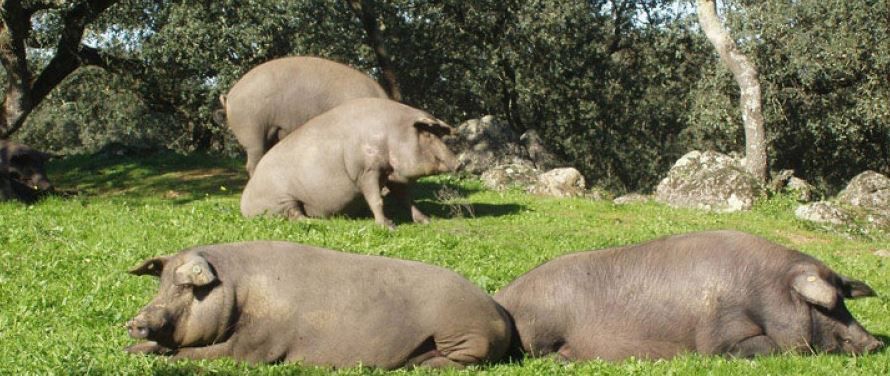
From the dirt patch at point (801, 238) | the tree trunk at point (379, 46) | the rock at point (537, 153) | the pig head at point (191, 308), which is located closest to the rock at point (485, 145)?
the rock at point (537, 153)

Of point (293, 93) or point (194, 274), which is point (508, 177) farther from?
point (194, 274)

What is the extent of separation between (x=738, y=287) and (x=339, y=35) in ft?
68.7

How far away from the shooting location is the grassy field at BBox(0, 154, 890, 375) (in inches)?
331

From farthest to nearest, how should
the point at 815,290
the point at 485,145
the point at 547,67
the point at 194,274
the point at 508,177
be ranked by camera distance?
1. the point at 547,67
2. the point at 485,145
3. the point at 508,177
4. the point at 815,290
5. the point at 194,274

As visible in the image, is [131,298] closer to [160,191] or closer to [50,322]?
[50,322]

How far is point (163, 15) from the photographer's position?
2695 centimetres

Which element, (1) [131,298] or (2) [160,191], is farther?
(2) [160,191]

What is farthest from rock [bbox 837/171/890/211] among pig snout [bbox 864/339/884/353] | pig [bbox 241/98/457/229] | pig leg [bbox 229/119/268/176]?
pig snout [bbox 864/339/884/353]

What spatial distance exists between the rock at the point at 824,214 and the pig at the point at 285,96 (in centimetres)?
808

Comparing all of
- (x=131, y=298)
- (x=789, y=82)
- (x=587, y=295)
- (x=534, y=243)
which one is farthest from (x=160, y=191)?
(x=789, y=82)

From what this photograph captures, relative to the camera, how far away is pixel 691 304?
30.0 ft

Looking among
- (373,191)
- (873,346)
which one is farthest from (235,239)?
(873,346)

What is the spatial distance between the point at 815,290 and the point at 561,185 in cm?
1279

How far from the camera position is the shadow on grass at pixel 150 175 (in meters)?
21.6
